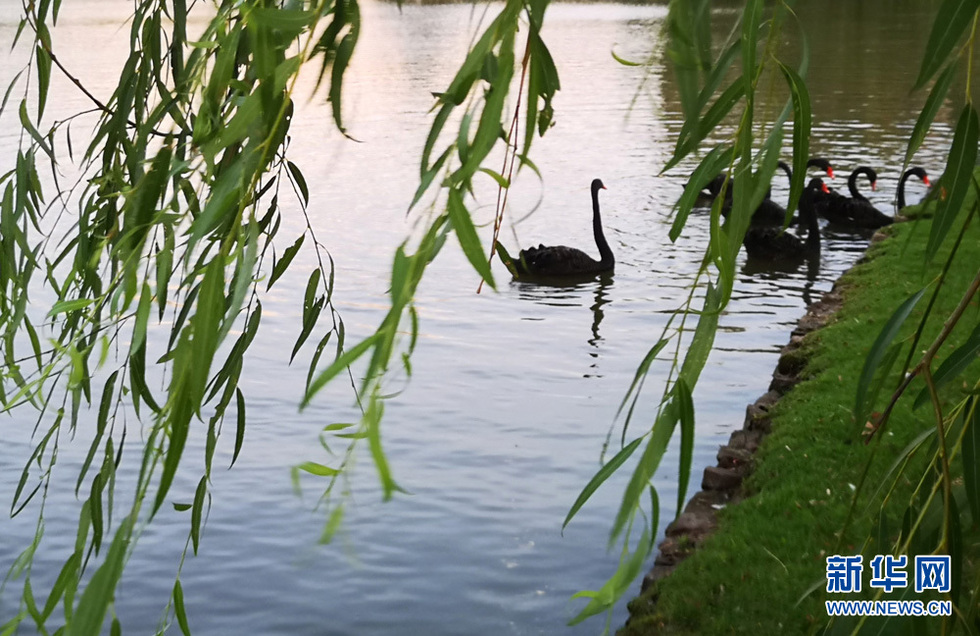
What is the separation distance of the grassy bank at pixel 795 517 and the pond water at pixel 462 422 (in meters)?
0.47

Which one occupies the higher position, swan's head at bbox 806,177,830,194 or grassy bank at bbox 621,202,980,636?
grassy bank at bbox 621,202,980,636

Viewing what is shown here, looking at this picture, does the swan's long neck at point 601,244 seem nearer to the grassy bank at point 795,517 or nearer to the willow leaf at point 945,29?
the grassy bank at point 795,517

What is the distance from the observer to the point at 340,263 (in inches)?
432

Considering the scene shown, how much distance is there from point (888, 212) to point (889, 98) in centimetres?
976

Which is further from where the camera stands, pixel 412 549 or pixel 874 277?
pixel 874 277

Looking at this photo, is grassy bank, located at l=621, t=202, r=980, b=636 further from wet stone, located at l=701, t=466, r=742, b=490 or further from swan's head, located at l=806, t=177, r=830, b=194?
swan's head, located at l=806, t=177, r=830, b=194

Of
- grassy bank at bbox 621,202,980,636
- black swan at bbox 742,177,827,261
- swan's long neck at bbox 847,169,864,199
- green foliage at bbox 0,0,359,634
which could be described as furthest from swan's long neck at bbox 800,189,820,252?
green foliage at bbox 0,0,359,634

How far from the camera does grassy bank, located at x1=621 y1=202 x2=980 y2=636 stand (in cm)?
407

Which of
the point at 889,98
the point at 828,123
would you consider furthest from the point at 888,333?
the point at 889,98

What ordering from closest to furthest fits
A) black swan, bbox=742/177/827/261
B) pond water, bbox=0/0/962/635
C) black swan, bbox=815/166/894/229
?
pond water, bbox=0/0/962/635
black swan, bbox=742/177/827/261
black swan, bbox=815/166/894/229

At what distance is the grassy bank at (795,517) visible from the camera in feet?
13.4

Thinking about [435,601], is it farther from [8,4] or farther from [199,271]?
[8,4]

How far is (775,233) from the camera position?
473 inches

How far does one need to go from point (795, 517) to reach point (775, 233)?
7703 mm
